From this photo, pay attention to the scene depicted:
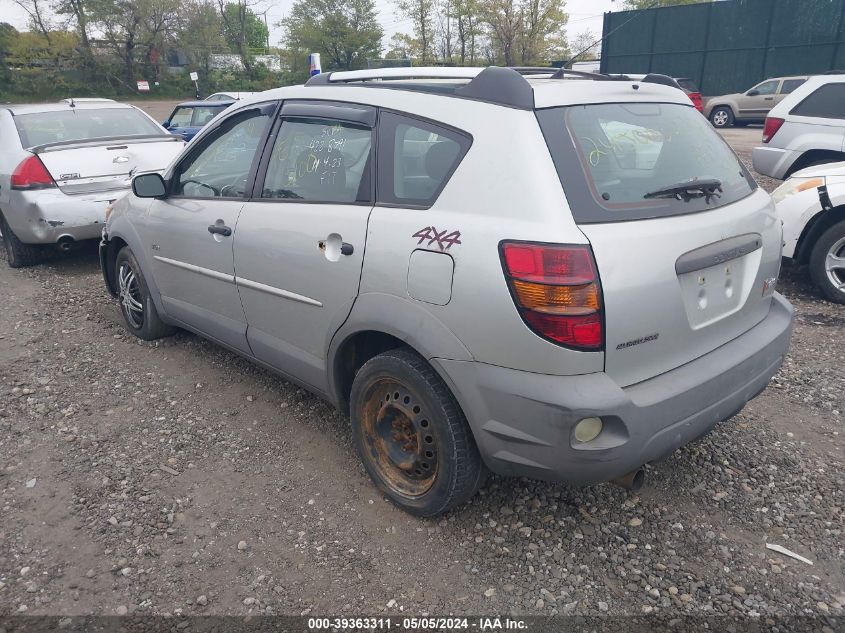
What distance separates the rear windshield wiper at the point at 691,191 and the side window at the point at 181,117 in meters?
12.9

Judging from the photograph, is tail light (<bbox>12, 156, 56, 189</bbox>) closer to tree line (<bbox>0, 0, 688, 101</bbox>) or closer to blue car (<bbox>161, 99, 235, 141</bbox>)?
blue car (<bbox>161, 99, 235, 141</bbox>)

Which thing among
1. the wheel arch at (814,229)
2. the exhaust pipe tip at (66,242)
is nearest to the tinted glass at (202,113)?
the exhaust pipe tip at (66,242)

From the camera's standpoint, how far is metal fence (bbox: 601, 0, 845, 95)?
994 inches

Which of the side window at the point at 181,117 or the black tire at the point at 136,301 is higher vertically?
the side window at the point at 181,117

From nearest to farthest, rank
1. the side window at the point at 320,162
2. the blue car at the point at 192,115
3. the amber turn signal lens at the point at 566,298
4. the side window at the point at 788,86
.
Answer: the amber turn signal lens at the point at 566,298
the side window at the point at 320,162
the blue car at the point at 192,115
the side window at the point at 788,86

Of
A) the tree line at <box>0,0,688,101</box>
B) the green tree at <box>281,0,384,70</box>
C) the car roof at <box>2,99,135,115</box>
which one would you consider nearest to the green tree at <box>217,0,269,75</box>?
the tree line at <box>0,0,688,101</box>

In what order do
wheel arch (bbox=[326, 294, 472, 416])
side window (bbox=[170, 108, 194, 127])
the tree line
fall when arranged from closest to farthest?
wheel arch (bbox=[326, 294, 472, 416]) → side window (bbox=[170, 108, 194, 127]) → the tree line

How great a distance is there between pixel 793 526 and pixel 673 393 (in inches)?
40.0

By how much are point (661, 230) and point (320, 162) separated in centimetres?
166

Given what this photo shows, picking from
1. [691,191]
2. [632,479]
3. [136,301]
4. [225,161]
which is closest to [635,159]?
[691,191]

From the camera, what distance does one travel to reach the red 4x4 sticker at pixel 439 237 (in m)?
2.50

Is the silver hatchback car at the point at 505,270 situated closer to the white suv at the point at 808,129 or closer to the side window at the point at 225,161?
the side window at the point at 225,161

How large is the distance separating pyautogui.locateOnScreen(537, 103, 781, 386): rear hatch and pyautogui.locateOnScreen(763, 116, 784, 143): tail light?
6398 millimetres

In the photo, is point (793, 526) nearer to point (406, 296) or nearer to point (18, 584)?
point (406, 296)
